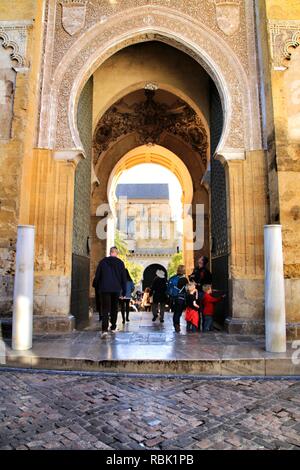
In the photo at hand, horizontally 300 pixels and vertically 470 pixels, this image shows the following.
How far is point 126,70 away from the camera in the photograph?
943 cm

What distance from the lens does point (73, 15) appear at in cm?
704

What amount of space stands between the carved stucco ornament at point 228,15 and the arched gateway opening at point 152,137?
4.82 ft

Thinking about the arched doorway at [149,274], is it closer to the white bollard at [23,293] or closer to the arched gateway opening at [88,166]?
the arched gateway opening at [88,166]

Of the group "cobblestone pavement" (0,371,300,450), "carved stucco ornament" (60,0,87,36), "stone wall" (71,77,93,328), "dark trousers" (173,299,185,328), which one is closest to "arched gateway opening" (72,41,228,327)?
"stone wall" (71,77,93,328)

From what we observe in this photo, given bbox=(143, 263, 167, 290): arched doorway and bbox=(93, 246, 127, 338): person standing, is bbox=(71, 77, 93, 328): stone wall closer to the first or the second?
bbox=(93, 246, 127, 338): person standing

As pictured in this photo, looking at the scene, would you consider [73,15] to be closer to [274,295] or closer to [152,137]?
[152,137]

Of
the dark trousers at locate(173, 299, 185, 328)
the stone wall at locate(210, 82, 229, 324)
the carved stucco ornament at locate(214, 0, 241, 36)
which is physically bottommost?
the dark trousers at locate(173, 299, 185, 328)

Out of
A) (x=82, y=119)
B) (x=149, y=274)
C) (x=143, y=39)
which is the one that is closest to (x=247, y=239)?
(x=82, y=119)

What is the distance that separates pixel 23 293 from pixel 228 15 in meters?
6.32

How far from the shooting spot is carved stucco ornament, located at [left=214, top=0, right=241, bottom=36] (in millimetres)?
6953

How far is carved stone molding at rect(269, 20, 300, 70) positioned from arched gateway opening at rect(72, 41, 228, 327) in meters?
1.65

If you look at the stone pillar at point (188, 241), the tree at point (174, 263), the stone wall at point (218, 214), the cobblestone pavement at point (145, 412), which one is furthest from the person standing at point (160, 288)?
the tree at point (174, 263)

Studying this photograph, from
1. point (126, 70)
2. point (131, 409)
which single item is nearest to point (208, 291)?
point (131, 409)

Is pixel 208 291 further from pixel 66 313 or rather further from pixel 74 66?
pixel 74 66
